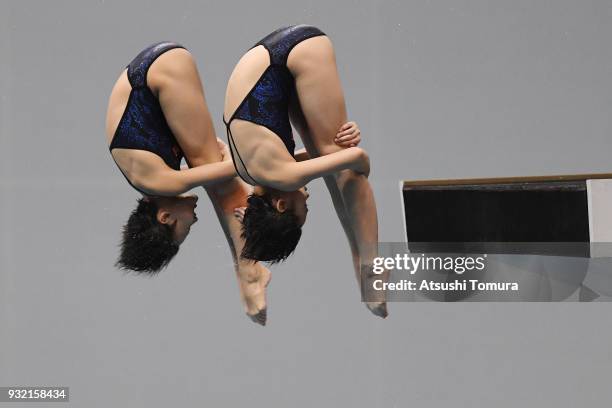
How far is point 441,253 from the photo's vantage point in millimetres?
3029

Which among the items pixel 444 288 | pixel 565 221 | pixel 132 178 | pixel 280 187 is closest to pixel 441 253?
pixel 444 288

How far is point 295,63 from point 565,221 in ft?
2.48

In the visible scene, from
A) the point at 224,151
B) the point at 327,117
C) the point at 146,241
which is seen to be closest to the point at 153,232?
the point at 146,241

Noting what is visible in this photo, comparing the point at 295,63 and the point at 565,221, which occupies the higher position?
the point at 295,63

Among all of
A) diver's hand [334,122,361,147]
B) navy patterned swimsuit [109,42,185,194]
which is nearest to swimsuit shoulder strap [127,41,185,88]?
navy patterned swimsuit [109,42,185,194]

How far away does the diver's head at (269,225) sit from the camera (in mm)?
2785

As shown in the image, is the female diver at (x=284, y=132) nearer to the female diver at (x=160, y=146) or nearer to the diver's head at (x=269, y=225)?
the diver's head at (x=269, y=225)

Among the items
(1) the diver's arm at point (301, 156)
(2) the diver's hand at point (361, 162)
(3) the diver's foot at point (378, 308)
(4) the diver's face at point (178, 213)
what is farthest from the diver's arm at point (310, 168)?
(3) the diver's foot at point (378, 308)

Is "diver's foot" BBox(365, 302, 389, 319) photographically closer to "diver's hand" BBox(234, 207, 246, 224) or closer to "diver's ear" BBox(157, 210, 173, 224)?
"diver's hand" BBox(234, 207, 246, 224)

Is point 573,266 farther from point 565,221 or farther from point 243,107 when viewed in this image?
point 243,107

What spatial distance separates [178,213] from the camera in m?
2.93

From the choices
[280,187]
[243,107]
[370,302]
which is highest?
[243,107]

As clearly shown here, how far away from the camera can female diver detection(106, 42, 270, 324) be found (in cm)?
284

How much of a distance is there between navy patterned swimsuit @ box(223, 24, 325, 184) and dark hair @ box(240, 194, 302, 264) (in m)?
0.06
